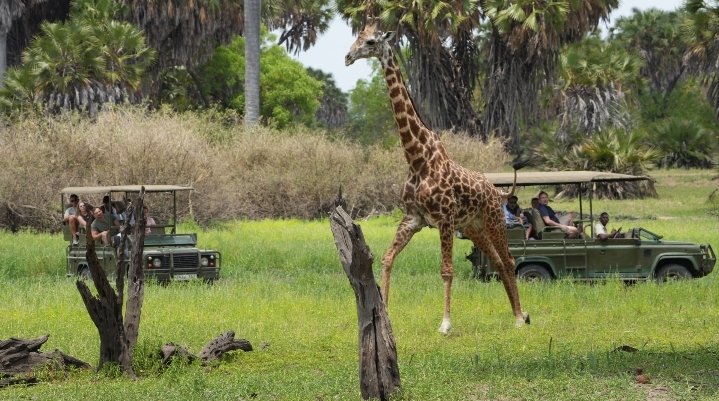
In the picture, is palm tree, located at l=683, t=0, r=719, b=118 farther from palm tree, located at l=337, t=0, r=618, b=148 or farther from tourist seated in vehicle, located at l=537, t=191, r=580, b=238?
tourist seated in vehicle, located at l=537, t=191, r=580, b=238

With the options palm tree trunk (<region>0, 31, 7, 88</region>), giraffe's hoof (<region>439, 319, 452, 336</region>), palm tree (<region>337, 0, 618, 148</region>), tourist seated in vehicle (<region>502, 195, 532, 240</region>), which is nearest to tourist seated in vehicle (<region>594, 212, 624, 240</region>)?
tourist seated in vehicle (<region>502, 195, 532, 240</region>)

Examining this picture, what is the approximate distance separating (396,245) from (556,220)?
5.46 meters

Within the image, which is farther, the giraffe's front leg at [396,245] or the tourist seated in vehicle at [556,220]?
the tourist seated in vehicle at [556,220]

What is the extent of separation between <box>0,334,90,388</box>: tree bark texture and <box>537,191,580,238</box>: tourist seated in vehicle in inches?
378

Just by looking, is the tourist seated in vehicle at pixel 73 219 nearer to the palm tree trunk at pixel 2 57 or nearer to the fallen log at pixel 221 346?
the fallen log at pixel 221 346

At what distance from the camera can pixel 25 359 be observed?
38.4 feet

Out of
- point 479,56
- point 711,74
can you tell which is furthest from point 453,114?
point 711,74

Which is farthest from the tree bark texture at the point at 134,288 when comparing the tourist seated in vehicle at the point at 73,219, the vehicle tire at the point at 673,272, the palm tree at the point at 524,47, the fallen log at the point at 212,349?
the palm tree at the point at 524,47

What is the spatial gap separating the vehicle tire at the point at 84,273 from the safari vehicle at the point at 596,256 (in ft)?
20.2

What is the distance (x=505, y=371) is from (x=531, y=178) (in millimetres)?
9265

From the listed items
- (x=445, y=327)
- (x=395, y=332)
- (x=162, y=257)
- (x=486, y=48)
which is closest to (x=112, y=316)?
(x=395, y=332)

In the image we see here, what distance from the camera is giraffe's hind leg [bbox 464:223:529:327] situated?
1505 cm

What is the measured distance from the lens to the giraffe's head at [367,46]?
15133mm

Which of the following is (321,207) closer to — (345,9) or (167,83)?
(345,9)
